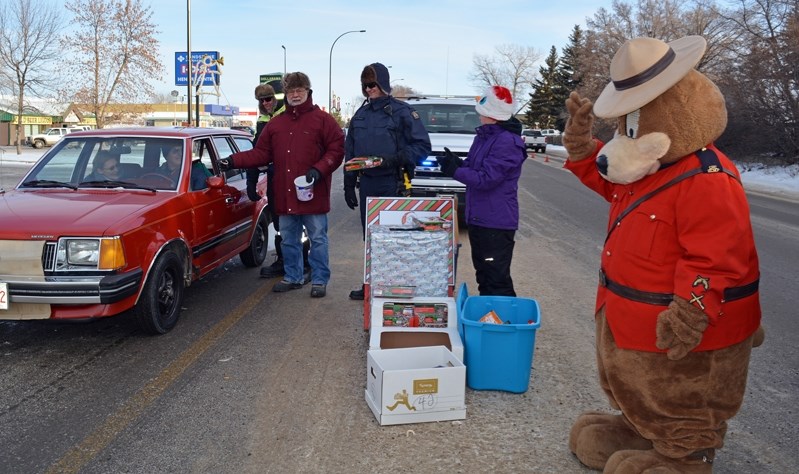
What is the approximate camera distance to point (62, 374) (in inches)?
173

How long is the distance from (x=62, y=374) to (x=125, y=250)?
93 centimetres

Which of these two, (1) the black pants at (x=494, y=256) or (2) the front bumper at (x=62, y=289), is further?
(1) the black pants at (x=494, y=256)

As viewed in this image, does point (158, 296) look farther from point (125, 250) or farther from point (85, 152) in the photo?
point (85, 152)

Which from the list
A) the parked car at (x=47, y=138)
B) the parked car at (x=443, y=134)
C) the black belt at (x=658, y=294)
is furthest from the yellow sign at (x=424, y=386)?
the parked car at (x=47, y=138)

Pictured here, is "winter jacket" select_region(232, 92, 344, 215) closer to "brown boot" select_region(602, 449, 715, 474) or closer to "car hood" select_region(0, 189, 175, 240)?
"car hood" select_region(0, 189, 175, 240)

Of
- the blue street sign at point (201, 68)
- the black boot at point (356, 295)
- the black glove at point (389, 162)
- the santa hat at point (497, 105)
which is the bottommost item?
the black boot at point (356, 295)

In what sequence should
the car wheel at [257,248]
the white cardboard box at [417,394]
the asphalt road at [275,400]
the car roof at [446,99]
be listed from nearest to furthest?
the asphalt road at [275,400], the white cardboard box at [417,394], the car wheel at [257,248], the car roof at [446,99]

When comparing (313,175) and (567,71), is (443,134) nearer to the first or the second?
(313,175)

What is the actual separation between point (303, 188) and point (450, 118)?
5417mm

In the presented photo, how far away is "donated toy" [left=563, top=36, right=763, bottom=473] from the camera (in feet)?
8.36

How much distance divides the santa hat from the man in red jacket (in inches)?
81.6

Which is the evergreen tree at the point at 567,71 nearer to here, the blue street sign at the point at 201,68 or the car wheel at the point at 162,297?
the blue street sign at the point at 201,68

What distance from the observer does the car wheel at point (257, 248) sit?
759cm

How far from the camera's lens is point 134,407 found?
12.8 ft
